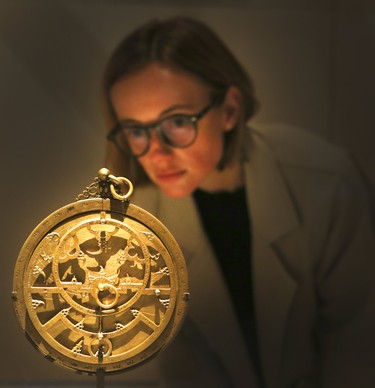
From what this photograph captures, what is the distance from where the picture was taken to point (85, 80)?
12.6ft

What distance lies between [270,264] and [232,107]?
2.19 ft

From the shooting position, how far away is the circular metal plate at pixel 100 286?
315 centimetres

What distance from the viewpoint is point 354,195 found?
3.94 meters

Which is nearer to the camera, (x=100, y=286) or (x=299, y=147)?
(x=100, y=286)

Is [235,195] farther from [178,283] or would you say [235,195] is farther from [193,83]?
[178,283]

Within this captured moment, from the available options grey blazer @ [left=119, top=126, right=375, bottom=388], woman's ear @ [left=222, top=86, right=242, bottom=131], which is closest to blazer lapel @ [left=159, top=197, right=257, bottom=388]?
grey blazer @ [left=119, top=126, right=375, bottom=388]

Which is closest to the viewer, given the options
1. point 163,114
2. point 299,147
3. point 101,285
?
point 101,285

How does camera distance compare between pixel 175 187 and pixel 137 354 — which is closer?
pixel 137 354

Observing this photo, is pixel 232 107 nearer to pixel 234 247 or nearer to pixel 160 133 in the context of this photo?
pixel 160 133

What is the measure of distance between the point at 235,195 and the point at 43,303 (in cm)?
108

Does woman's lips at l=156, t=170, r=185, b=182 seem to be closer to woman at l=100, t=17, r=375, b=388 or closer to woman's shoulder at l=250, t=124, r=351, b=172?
woman at l=100, t=17, r=375, b=388

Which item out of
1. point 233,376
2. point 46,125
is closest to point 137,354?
point 233,376

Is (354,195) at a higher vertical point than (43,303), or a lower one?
higher

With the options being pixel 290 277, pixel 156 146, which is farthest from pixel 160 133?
pixel 290 277
